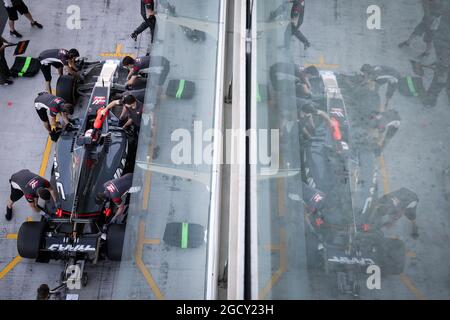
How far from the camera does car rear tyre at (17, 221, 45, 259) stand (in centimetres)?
491

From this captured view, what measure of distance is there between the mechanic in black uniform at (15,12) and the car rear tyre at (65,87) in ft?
6.43

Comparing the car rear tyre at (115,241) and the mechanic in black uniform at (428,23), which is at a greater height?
the mechanic in black uniform at (428,23)

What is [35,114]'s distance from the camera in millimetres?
6832

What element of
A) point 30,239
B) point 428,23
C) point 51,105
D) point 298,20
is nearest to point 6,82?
point 51,105

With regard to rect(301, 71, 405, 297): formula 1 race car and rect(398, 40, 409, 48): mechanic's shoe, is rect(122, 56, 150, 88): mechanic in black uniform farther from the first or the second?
rect(398, 40, 409, 48): mechanic's shoe

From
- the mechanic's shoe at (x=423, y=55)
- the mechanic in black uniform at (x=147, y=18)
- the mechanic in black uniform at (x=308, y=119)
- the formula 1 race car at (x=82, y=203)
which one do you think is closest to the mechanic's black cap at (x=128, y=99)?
the formula 1 race car at (x=82, y=203)

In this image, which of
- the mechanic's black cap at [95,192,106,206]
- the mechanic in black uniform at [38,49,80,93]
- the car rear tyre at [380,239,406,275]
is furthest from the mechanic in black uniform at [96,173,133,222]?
the car rear tyre at [380,239,406,275]

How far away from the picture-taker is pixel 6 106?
22.5 feet

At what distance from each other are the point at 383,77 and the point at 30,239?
4.93m

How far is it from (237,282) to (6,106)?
5.69 m

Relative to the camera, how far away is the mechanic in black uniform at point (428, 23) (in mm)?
5891

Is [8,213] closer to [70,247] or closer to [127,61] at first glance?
[70,247]

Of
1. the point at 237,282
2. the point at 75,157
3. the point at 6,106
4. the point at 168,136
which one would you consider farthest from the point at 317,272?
the point at 6,106

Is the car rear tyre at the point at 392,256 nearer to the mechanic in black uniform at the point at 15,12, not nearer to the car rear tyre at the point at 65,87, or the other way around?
the car rear tyre at the point at 65,87
